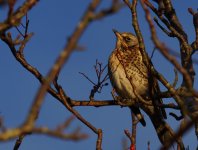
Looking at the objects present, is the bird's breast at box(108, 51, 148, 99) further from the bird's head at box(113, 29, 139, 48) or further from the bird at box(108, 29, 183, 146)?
the bird's head at box(113, 29, 139, 48)

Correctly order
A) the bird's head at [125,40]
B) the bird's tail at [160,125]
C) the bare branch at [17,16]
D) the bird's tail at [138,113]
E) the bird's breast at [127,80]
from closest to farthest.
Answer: the bare branch at [17,16]
the bird's tail at [160,125]
the bird's breast at [127,80]
the bird's tail at [138,113]
the bird's head at [125,40]

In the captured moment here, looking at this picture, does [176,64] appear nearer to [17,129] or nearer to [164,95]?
[17,129]

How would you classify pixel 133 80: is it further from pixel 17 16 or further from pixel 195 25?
pixel 17 16

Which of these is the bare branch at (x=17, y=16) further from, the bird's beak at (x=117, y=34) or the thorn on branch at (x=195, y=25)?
the bird's beak at (x=117, y=34)

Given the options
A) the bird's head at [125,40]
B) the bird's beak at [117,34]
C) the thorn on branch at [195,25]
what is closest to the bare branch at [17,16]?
the thorn on branch at [195,25]

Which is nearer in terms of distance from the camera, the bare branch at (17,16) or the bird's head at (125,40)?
the bare branch at (17,16)

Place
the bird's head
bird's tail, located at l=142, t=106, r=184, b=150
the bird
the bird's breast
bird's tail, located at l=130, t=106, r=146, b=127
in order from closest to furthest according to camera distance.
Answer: bird's tail, located at l=142, t=106, r=184, b=150
the bird
the bird's breast
bird's tail, located at l=130, t=106, r=146, b=127
the bird's head

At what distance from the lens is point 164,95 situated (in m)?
6.61

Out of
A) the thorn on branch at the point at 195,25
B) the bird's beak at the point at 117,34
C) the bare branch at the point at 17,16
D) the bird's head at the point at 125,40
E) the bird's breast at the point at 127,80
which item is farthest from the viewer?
the bird's beak at the point at 117,34

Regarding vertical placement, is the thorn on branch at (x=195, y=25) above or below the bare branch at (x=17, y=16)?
above

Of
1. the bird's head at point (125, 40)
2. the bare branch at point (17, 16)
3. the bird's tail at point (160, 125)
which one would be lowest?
the bare branch at point (17, 16)

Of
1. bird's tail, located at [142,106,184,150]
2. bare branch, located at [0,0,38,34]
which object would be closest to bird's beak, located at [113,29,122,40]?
bird's tail, located at [142,106,184,150]

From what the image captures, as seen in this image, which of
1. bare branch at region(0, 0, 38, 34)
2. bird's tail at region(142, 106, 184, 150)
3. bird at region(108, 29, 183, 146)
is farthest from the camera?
bird at region(108, 29, 183, 146)

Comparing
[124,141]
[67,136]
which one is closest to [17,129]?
[67,136]
